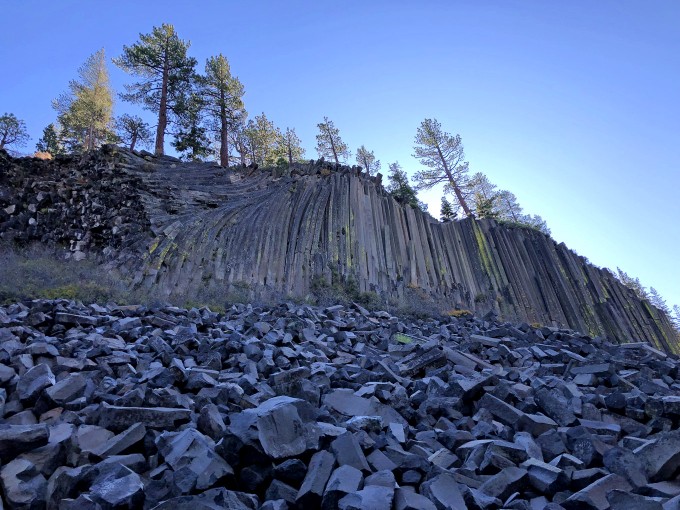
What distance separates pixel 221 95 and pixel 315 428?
3103cm

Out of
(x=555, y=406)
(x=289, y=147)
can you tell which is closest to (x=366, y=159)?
(x=289, y=147)

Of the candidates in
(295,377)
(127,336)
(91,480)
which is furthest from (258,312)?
(91,480)

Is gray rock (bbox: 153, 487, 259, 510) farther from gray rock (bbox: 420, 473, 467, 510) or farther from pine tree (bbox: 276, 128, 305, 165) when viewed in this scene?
pine tree (bbox: 276, 128, 305, 165)

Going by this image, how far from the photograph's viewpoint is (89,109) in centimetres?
3550

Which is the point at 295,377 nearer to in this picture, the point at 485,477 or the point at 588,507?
the point at 485,477

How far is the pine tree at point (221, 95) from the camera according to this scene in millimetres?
28672

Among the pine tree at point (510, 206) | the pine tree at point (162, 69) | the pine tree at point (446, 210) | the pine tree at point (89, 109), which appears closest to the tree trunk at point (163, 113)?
the pine tree at point (162, 69)

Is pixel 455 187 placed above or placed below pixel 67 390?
above

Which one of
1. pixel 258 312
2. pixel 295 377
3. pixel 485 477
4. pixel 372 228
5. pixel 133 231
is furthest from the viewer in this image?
pixel 372 228

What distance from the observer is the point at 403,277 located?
52.2ft

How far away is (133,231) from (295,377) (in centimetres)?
1426

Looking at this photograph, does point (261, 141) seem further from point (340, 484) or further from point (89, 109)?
point (340, 484)

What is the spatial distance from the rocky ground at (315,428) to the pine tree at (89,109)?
3608cm

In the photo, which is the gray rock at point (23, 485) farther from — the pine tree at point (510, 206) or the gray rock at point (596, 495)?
the pine tree at point (510, 206)
